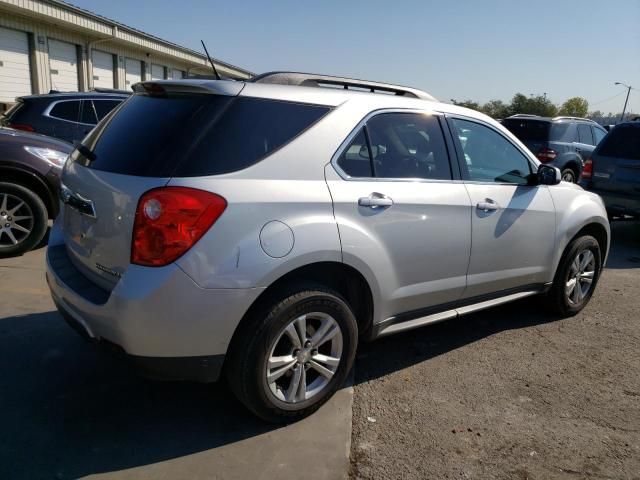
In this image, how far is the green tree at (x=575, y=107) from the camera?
7975 cm

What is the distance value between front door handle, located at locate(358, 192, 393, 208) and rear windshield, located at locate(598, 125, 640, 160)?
6234 millimetres

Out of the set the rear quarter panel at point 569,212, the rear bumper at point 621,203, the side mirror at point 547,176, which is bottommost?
the rear bumper at point 621,203

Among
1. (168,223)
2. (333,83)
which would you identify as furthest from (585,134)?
(168,223)

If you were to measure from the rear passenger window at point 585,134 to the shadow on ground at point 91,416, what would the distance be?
1148 cm

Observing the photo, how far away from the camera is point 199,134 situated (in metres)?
2.51

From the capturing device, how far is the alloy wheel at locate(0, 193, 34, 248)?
17.1 ft

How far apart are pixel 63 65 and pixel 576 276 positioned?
18.9 m

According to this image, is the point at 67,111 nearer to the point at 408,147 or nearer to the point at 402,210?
the point at 408,147

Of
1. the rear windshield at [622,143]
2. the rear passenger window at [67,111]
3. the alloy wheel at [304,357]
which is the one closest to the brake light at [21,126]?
the rear passenger window at [67,111]

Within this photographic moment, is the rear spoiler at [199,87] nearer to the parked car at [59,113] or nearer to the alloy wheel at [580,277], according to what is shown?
the alloy wheel at [580,277]

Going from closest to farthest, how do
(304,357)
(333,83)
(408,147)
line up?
(304,357), (333,83), (408,147)

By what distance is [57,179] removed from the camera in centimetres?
541

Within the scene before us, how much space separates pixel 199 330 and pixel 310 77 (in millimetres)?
1630

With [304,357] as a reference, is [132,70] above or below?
above
